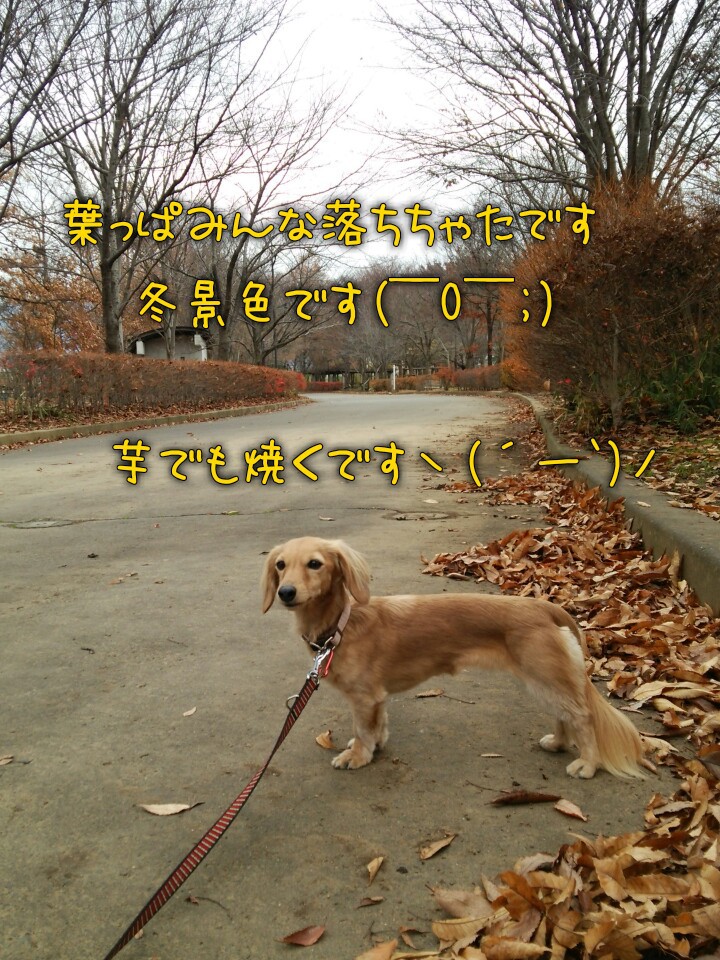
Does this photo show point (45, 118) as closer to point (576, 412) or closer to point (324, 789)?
point (576, 412)

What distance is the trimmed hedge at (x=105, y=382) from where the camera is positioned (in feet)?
45.8

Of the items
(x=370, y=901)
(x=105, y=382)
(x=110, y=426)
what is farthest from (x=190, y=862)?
(x=105, y=382)

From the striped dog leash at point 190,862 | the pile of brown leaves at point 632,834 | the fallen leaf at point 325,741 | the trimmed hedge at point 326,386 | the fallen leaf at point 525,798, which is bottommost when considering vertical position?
the fallen leaf at point 325,741

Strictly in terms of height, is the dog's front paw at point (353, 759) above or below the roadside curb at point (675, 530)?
below

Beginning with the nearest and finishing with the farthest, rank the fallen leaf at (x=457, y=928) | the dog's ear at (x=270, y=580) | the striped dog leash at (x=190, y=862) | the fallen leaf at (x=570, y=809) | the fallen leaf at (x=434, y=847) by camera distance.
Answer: the striped dog leash at (x=190, y=862)
the fallen leaf at (x=457, y=928)
the fallen leaf at (x=434, y=847)
the fallen leaf at (x=570, y=809)
the dog's ear at (x=270, y=580)

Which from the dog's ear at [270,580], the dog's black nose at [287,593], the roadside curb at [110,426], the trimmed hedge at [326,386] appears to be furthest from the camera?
the trimmed hedge at [326,386]

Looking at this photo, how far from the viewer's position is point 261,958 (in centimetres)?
164

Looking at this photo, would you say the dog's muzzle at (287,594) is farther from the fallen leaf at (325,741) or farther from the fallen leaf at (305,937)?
the fallen leaf at (305,937)

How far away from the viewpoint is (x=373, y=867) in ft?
6.24

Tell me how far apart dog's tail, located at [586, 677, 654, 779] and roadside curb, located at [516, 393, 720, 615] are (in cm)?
124

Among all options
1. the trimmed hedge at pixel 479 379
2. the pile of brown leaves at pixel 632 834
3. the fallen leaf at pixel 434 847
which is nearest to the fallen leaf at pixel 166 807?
the fallen leaf at pixel 434 847

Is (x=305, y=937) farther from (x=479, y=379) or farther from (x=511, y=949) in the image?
(x=479, y=379)

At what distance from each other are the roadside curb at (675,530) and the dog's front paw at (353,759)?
1870 millimetres

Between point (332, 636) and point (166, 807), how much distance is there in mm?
738
